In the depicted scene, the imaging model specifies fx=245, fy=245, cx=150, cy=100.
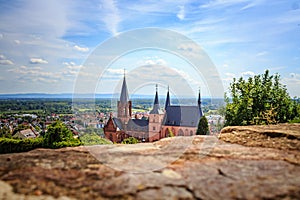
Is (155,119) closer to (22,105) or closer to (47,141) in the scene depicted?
(22,105)

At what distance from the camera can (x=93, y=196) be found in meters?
1.96

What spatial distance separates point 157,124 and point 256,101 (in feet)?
87.6

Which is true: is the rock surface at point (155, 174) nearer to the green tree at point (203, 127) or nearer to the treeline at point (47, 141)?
the treeline at point (47, 141)

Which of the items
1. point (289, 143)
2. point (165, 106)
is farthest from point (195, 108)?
point (289, 143)

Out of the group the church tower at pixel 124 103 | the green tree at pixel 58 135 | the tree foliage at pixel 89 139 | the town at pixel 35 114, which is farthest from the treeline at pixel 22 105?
the tree foliage at pixel 89 139

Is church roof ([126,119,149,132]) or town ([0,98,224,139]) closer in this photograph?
town ([0,98,224,139])

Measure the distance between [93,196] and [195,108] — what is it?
47.1 m

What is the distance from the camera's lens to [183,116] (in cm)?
4806

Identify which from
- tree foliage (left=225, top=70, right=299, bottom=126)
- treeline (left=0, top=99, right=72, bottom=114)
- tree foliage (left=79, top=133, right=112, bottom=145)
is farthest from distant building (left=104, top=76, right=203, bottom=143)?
tree foliage (left=79, top=133, right=112, bottom=145)

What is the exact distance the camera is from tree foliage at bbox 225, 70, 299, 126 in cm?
1759

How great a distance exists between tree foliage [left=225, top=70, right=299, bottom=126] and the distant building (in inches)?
664

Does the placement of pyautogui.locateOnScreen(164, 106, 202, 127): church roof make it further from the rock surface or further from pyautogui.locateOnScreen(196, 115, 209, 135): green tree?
the rock surface

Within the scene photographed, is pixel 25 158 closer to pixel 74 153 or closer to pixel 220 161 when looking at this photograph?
pixel 74 153

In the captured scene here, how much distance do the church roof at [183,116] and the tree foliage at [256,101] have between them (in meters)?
25.7
